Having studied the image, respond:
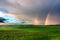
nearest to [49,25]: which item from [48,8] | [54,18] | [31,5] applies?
[54,18]

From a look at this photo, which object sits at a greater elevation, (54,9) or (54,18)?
(54,9)

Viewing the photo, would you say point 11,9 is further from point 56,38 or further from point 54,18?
point 56,38

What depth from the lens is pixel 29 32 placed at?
2.17m

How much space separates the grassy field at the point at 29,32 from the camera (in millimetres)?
2133

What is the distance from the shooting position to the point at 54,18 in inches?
86.7

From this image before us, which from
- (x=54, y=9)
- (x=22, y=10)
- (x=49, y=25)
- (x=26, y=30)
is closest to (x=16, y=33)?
(x=26, y=30)

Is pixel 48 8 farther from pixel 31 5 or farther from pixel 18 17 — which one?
pixel 18 17

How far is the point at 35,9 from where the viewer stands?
2230 mm

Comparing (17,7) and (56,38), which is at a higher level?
(17,7)

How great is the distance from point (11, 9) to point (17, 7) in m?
0.10

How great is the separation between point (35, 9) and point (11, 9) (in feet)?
1.25

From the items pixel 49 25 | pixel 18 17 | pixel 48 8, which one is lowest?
pixel 49 25

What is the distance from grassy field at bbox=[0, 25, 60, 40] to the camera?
2133mm

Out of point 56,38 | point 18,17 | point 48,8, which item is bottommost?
point 56,38
